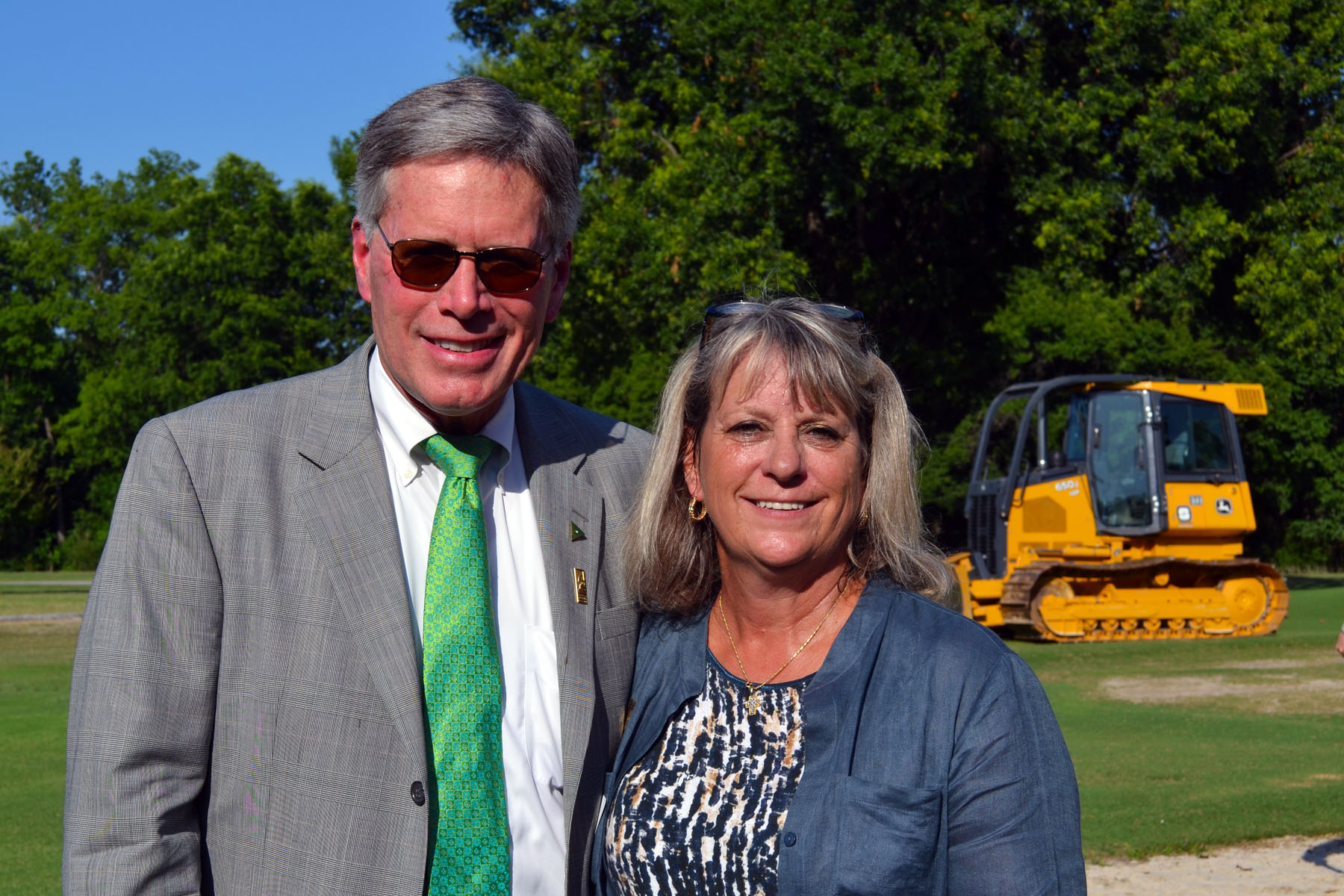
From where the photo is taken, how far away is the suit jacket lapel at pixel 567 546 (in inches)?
123

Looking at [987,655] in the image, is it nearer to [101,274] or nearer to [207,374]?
[207,374]

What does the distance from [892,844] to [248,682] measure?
1.35 metres

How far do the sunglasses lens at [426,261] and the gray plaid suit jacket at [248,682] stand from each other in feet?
1.39

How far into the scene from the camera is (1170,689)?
47.1 ft

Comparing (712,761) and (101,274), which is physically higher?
(101,274)

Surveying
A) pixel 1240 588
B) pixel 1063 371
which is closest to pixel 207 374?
pixel 1063 371

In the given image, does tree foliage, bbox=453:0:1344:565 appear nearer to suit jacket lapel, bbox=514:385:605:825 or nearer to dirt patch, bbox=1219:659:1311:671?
dirt patch, bbox=1219:659:1311:671

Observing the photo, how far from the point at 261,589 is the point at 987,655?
5.01 ft

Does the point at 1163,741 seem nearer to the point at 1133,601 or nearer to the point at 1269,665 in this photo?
the point at 1269,665

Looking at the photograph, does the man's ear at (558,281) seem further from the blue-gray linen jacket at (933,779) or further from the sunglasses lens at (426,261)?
the blue-gray linen jacket at (933,779)

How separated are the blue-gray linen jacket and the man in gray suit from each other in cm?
56

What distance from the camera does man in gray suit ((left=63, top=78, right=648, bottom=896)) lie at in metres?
2.72

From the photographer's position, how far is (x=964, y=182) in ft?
88.0

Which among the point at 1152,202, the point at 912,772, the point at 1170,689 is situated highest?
the point at 1152,202
